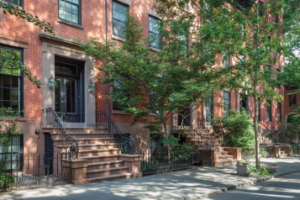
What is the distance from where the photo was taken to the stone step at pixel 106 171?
8.77m

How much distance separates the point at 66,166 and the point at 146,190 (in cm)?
259

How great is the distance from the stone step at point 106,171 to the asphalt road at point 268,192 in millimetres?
3442

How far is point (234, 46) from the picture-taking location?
37.1 ft

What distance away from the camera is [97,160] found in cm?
960

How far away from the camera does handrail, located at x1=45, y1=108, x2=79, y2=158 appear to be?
865cm

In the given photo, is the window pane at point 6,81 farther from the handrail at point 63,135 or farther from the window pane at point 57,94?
the window pane at point 57,94

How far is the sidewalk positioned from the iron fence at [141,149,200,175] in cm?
49

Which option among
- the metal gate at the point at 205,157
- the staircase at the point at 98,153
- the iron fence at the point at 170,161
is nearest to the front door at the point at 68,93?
the staircase at the point at 98,153

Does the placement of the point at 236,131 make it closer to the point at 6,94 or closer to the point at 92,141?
the point at 92,141

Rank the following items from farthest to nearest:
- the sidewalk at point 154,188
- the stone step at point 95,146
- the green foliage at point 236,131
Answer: the green foliage at point 236,131 < the stone step at point 95,146 < the sidewalk at point 154,188

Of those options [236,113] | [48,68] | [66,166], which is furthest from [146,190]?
[236,113]

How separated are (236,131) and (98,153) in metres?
9.49

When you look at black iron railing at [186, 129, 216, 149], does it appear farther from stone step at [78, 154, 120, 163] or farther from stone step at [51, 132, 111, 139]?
stone step at [78, 154, 120, 163]

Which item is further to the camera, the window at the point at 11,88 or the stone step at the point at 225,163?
the stone step at the point at 225,163
